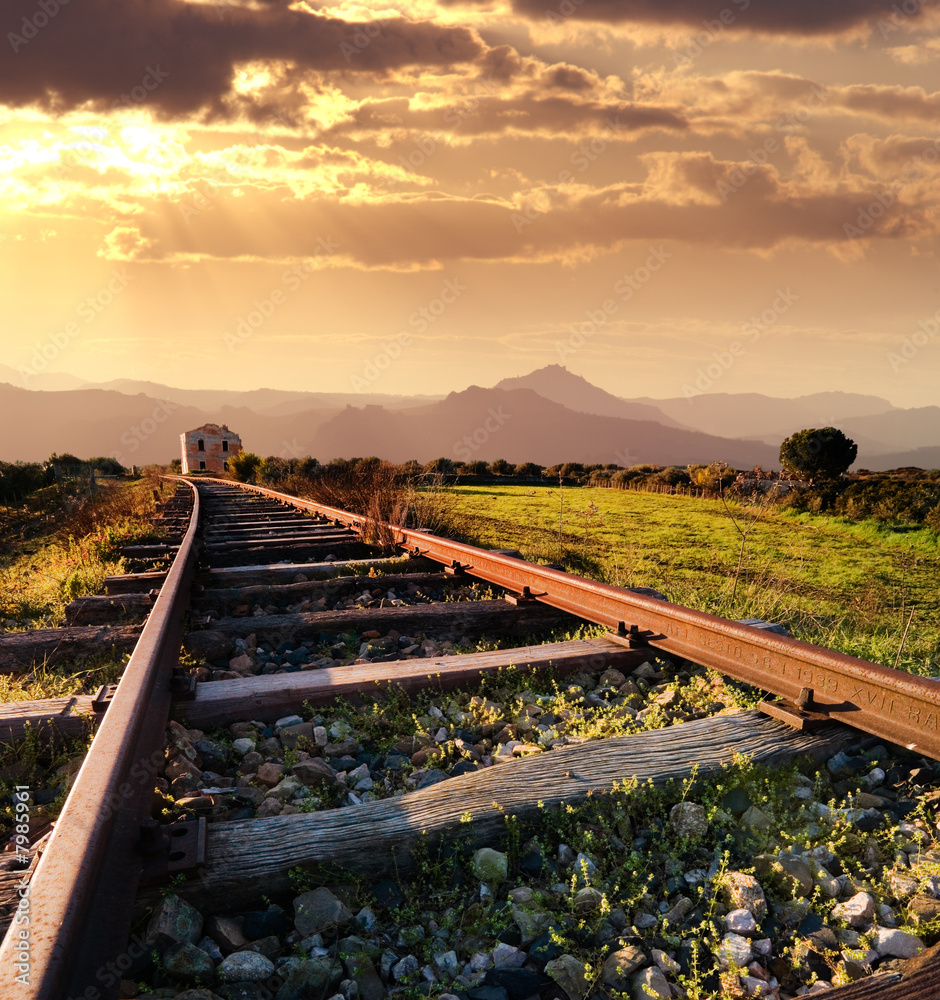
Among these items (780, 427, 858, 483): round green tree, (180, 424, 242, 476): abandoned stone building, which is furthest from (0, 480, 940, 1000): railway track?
(180, 424, 242, 476): abandoned stone building

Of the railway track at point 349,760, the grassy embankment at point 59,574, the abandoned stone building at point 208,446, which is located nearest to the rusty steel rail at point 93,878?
the railway track at point 349,760

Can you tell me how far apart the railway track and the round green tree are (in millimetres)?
22999

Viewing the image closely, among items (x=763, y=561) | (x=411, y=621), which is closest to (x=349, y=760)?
(x=411, y=621)

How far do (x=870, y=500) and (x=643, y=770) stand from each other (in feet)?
54.7

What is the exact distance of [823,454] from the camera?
77.3 feet

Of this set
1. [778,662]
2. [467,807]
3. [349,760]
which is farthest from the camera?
[778,662]

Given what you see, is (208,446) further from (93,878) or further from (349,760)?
(93,878)

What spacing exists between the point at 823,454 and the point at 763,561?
61.0 ft

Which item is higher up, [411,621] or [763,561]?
[411,621]

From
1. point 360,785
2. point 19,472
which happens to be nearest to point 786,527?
point 360,785

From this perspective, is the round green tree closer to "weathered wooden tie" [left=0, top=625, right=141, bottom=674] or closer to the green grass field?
the green grass field

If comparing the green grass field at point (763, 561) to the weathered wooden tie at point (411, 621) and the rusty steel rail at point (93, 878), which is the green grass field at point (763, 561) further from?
the rusty steel rail at point (93, 878)

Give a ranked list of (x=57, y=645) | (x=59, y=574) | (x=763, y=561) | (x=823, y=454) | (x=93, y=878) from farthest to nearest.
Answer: (x=823, y=454) < (x=763, y=561) < (x=59, y=574) < (x=57, y=645) < (x=93, y=878)

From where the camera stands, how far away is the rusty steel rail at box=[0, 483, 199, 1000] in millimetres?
1079
